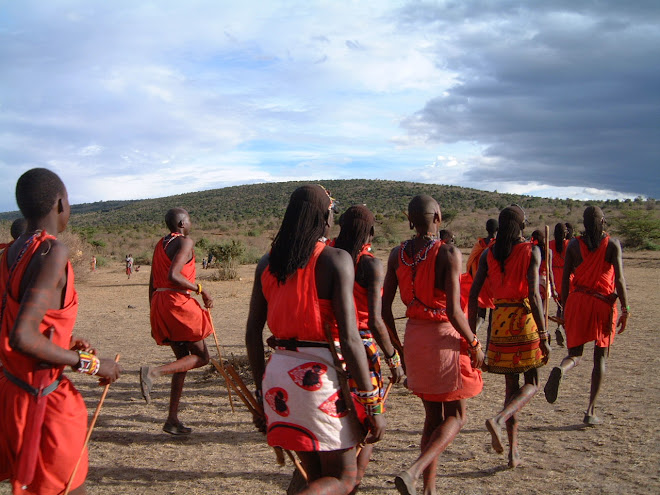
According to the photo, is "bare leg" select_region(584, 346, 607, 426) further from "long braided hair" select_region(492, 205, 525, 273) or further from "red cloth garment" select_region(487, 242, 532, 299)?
"long braided hair" select_region(492, 205, 525, 273)

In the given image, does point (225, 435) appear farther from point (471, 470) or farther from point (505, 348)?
point (505, 348)

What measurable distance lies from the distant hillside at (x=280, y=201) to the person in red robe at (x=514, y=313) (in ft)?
166

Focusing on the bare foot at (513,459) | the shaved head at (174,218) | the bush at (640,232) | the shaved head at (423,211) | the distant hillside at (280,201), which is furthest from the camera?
the distant hillside at (280,201)

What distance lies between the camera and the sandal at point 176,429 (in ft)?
17.4

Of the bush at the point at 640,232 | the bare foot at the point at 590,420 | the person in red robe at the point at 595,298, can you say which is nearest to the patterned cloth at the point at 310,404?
the person in red robe at the point at 595,298

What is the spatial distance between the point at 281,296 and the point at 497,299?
2654 mm

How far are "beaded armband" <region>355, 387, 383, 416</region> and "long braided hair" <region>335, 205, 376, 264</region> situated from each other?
1.52 metres

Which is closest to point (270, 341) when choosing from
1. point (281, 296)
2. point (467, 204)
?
point (281, 296)

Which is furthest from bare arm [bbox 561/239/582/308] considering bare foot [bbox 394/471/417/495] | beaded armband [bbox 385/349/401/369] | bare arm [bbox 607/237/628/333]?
bare foot [bbox 394/471/417/495]

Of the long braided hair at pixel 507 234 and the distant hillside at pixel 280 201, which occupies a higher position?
the distant hillside at pixel 280 201

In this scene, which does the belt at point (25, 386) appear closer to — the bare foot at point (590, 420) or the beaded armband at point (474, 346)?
the beaded armband at point (474, 346)

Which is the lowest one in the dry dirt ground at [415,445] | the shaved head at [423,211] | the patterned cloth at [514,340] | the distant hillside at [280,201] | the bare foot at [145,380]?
the dry dirt ground at [415,445]

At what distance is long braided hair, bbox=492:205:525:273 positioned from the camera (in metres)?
4.69

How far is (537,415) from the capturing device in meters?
5.78
